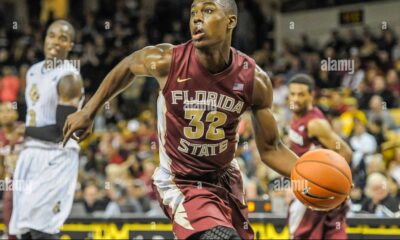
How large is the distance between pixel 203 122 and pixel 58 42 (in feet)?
8.45

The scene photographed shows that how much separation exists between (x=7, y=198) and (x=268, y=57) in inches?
366

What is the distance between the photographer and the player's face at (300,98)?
823 cm

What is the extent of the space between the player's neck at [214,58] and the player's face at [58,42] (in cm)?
245

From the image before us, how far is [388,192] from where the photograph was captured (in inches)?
365

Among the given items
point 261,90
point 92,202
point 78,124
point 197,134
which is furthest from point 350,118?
point 78,124

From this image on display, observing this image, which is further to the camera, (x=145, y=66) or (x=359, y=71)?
(x=359, y=71)

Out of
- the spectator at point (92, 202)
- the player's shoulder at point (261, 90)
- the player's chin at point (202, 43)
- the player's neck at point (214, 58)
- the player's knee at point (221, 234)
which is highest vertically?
the player's chin at point (202, 43)

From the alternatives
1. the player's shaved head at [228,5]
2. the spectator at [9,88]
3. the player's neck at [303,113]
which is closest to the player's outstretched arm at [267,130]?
the player's shaved head at [228,5]

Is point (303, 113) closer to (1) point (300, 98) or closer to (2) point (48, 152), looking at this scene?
(1) point (300, 98)

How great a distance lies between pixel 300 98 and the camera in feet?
27.1

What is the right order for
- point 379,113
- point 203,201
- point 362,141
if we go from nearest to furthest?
point 203,201 < point 362,141 < point 379,113

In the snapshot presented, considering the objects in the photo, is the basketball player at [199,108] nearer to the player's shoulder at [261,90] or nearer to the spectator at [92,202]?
the player's shoulder at [261,90]

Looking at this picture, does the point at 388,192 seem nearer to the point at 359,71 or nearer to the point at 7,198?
the point at 7,198

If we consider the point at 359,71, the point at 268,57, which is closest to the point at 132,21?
the point at 268,57
